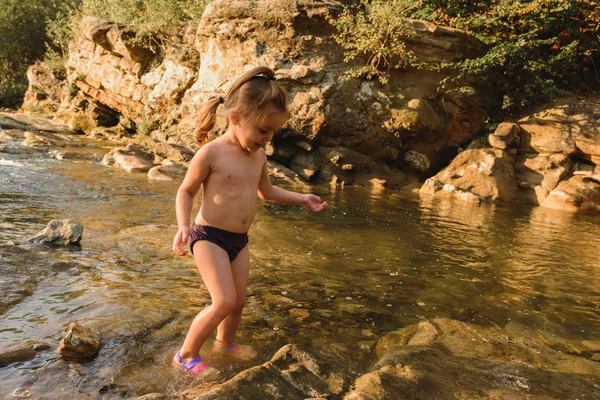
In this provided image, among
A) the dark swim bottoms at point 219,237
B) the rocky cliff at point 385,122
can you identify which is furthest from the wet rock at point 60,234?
the rocky cliff at point 385,122

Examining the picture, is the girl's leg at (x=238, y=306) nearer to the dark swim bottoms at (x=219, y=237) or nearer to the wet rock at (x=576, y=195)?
the dark swim bottoms at (x=219, y=237)

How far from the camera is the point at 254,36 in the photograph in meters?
13.1

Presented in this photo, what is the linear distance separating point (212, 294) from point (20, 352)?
3.56 ft

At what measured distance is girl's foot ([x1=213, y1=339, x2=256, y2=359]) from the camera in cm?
276

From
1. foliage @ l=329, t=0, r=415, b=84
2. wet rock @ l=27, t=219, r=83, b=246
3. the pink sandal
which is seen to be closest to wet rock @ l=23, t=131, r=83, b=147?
foliage @ l=329, t=0, r=415, b=84

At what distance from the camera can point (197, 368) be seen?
2.49m

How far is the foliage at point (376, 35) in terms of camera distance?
12367 millimetres

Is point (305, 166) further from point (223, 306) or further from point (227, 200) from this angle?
point (223, 306)

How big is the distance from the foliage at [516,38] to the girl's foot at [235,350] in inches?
440

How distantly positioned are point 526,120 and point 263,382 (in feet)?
46.2

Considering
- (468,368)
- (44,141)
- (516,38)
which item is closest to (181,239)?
(468,368)

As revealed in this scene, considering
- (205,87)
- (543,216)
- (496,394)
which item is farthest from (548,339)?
(205,87)

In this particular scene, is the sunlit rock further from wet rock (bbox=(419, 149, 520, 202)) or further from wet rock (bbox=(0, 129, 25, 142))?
wet rock (bbox=(0, 129, 25, 142))

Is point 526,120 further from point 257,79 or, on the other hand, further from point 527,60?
point 257,79
